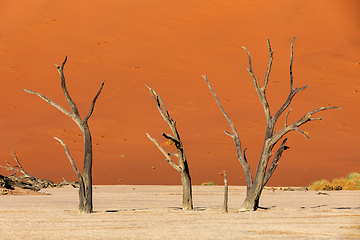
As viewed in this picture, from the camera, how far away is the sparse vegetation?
98.4 ft

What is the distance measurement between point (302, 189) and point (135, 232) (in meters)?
19.9

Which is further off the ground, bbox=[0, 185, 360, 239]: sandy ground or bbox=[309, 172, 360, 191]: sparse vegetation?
bbox=[309, 172, 360, 191]: sparse vegetation

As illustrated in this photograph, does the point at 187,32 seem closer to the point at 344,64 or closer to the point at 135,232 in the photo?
the point at 344,64

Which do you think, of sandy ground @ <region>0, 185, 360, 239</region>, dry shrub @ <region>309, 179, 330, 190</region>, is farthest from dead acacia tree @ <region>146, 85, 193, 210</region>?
dry shrub @ <region>309, 179, 330, 190</region>

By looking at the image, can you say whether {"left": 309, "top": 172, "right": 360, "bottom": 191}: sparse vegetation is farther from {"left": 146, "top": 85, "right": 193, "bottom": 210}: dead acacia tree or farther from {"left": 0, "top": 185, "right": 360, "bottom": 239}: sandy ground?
{"left": 146, "top": 85, "right": 193, "bottom": 210}: dead acacia tree

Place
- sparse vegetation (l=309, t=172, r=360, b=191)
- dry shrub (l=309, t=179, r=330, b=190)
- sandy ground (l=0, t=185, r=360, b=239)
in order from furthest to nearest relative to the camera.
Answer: dry shrub (l=309, t=179, r=330, b=190), sparse vegetation (l=309, t=172, r=360, b=191), sandy ground (l=0, t=185, r=360, b=239)

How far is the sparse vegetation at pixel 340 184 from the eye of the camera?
30.0 meters

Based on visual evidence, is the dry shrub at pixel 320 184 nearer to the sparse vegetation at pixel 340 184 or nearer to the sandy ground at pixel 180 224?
the sparse vegetation at pixel 340 184

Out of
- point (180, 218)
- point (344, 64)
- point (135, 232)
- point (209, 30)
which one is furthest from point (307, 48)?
point (135, 232)

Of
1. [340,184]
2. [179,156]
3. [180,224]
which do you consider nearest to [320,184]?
[340,184]

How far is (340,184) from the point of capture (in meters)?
31.4

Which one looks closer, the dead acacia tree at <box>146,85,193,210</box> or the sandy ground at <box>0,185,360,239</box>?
the sandy ground at <box>0,185,360,239</box>

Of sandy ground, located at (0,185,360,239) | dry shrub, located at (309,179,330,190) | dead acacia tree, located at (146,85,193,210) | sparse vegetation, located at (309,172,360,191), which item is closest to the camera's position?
sandy ground, located at (0,185,360,239)

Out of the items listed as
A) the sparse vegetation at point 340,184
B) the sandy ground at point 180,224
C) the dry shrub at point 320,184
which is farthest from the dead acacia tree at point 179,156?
the dry shrub at point 320,184
